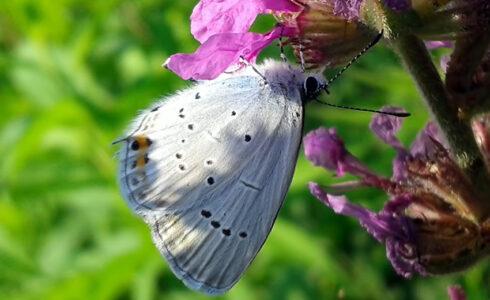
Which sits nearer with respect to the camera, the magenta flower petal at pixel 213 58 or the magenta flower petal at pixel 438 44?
the magenta flower petal at pixel 213 58

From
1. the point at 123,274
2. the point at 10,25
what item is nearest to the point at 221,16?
the point at 123,274

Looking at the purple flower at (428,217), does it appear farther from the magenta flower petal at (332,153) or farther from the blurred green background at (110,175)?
the blurred green background at (110,175)

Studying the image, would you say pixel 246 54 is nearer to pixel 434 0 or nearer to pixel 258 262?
pixel 434 0

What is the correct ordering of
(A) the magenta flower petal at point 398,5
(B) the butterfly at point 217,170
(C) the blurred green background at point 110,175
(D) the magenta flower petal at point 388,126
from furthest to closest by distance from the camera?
(C) the blurred green background at point 110,175 < (D) the magenta flower petal at point 388,126 < (B) the butterfly at point 217,170 < (A) the magenta flower petal at point 398,5

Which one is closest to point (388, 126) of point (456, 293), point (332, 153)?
point (332, 153)

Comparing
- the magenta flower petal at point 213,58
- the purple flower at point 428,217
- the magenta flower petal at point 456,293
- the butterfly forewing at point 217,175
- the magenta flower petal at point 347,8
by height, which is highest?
the magenta flower petal at point 347,8

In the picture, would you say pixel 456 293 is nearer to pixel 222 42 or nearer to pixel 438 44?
pixel 438 44

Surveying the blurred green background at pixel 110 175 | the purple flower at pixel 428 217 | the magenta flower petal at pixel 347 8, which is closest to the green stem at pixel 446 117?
the purple flower at pixel 428 217
